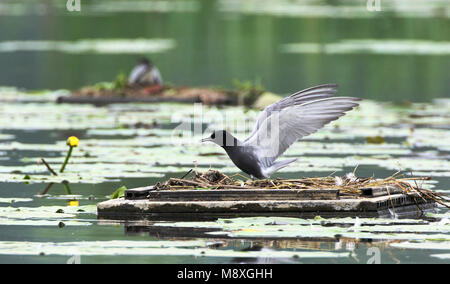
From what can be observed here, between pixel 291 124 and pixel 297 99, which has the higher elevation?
pixel 297 99

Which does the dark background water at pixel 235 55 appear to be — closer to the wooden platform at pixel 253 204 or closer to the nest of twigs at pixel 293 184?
the nest of twigs at pixel 293 184

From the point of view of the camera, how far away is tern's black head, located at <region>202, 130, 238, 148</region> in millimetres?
10859

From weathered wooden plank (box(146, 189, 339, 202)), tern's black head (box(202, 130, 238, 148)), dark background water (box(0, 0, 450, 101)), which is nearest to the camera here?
weathered wooden plank (box(146, 189, 339, 202))

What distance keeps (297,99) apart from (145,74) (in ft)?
47.3

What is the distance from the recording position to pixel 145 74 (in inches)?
1012

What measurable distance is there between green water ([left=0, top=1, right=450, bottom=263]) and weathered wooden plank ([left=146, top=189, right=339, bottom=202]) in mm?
477

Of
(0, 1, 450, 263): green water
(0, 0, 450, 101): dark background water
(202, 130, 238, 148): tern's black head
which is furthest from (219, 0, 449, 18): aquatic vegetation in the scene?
(202, 130, 238, 148): tern's black head

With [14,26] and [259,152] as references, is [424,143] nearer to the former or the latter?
[259,152]

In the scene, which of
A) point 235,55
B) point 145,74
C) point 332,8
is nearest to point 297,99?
point 145,74

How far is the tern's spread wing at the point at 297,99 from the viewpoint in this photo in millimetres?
11266

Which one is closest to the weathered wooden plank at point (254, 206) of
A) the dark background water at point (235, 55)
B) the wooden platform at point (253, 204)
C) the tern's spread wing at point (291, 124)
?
the wooden platform at point (253, 204)

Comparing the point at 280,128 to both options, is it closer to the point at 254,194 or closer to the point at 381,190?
the point at 254,194

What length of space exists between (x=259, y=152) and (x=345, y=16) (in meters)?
52.9

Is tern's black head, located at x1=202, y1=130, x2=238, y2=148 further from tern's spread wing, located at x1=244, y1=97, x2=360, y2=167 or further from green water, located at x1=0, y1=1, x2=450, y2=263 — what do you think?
green water, located at x1=0, y1=1, x2=450, y2=263
